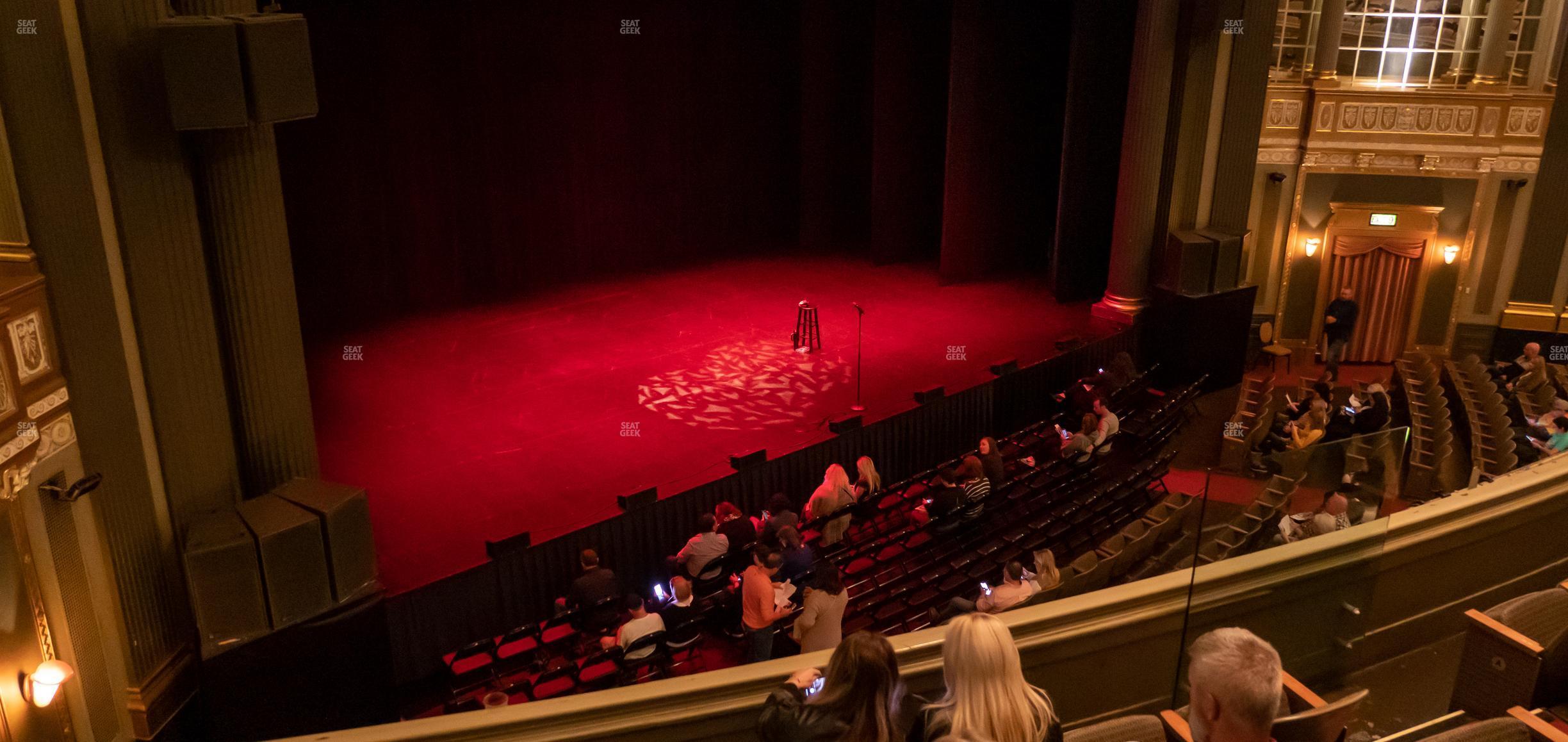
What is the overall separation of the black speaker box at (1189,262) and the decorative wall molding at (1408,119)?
292 centimetres

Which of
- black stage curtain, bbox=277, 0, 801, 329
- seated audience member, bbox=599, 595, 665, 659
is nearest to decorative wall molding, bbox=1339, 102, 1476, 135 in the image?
black stage curtain, bbox=277, 0, 801, 329

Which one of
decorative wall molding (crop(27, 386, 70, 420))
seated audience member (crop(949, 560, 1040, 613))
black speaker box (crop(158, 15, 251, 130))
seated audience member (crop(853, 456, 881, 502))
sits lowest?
seated audience member (crop(853, 456, 881, 502))

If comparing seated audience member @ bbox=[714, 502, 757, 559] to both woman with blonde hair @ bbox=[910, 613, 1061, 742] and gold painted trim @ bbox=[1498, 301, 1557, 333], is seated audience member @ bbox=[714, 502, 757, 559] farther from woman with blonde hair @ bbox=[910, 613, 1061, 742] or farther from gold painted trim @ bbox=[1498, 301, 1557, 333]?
gold painted trim @ bbox=[1498, 301, 1557, 333]

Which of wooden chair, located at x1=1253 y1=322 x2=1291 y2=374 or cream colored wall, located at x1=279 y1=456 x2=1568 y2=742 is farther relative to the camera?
wooden chair, located at x1=1253 y1=322 x2=1291 y2=374

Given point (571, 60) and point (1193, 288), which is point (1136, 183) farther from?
point (571, 60)

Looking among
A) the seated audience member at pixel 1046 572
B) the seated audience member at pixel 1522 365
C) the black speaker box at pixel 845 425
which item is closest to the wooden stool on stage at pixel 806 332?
the black speaker box at pixel 845 425

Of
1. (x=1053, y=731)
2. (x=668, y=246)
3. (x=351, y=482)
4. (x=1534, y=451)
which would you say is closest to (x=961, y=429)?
(x=1534, y=451)

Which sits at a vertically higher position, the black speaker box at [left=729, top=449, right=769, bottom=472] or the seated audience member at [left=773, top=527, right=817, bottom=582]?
the black speaker box at [left=729, top=449, right=769, bottom=472]

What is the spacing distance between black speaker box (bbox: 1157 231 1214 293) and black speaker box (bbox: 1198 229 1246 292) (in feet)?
0.23

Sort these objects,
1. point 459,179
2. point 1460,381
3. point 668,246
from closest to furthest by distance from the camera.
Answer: point 1460,381 < point 459,179 < point 668,246

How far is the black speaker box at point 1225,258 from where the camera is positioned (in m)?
13.8

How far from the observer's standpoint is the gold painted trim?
14.9 m

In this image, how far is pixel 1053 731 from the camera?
305cm

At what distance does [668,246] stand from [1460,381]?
10.2 meters
